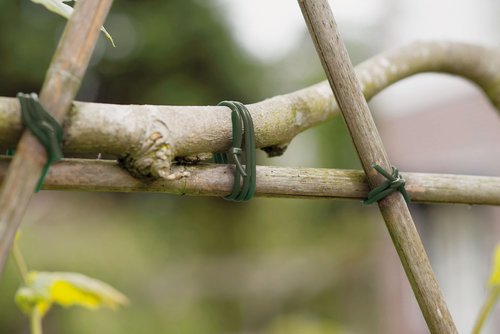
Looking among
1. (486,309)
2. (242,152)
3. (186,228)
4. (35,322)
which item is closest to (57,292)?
(35,322)

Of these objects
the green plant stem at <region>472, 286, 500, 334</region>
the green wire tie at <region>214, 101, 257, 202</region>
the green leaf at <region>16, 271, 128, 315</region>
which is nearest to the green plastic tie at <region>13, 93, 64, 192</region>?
the green wire tie at <region>214, 101, 257, 202</region>

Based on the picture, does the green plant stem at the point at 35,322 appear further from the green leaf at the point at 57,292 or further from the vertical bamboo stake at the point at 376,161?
the vertical bamboo stake at the point at 376,161

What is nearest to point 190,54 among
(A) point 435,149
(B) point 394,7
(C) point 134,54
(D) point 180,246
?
(C) point 134,54

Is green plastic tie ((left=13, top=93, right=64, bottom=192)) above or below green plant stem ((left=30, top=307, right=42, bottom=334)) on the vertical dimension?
above

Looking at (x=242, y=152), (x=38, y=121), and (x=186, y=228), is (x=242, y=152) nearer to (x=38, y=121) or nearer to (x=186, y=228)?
(x=38, y=121)

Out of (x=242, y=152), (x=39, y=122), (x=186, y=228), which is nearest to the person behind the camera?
(x=39, y=122)

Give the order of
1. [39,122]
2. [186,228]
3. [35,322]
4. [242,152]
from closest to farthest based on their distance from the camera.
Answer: [39,122]
[242,152]
[35,322]
[186,228]

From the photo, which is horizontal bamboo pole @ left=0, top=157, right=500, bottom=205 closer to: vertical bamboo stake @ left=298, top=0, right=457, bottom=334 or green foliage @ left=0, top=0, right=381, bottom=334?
vertical bamboo stake @ left=298, top=0, right=457, bottom=334

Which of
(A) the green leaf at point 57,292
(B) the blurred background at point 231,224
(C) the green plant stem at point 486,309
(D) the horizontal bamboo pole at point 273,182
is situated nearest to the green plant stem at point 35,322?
(A) the green leaf at point 57,292

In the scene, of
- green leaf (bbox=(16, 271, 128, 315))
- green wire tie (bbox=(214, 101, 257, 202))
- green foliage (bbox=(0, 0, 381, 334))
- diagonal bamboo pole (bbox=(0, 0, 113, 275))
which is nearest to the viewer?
diagonal bamboo pole (bbox=(0, 0, 113, 275))
